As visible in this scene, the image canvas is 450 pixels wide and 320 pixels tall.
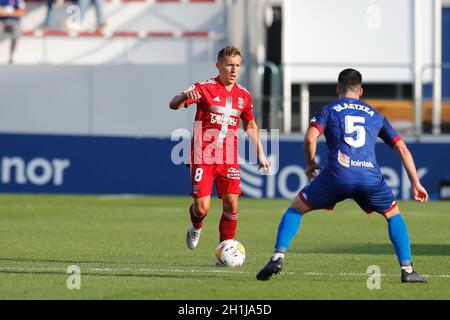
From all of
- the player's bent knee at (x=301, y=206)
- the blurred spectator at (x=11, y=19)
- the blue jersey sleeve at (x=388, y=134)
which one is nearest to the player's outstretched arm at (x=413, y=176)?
the blue jersey sleeve at (x=388, y=134)

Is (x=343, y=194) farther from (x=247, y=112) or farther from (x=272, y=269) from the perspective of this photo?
(x=247, y=112)

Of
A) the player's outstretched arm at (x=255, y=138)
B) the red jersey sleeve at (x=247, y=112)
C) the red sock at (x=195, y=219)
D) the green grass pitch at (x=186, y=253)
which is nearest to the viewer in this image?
the green grass pitch at (x=186, y=253)

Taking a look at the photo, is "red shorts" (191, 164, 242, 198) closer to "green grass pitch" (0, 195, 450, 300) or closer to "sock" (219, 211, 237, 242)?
"sock" (219, 211, 237, 242)

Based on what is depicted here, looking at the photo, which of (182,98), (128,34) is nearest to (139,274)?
(182,98)

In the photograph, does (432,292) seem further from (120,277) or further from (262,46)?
(262,46)

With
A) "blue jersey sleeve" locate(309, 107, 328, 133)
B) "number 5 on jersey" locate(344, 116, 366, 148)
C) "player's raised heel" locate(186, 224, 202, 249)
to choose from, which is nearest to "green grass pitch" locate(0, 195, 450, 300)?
"player's raised heel" locate(186, 224, 202, 249)

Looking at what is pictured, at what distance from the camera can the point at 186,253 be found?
14117mm

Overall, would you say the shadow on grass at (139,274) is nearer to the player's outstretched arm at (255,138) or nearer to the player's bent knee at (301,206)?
the player's bent knee at (301,206)

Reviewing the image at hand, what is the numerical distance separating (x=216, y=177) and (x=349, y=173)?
246 centimetres

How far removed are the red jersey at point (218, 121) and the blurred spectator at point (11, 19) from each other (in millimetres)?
15823

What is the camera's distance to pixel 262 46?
28375 mm

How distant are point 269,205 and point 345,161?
12.2 m

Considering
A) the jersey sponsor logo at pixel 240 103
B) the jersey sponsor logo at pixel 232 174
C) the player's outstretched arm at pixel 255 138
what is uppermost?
the jersey sponsor logo at pixel 240 103

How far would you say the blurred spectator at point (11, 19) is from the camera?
92.4 feet
